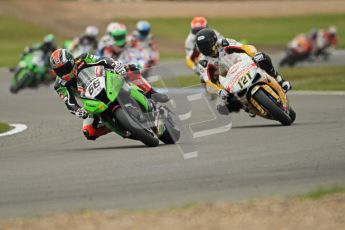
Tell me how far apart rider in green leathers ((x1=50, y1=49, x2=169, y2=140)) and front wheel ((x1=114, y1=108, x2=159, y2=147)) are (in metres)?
0.68

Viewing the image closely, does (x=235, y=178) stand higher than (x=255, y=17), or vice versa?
(x=235, y=178)

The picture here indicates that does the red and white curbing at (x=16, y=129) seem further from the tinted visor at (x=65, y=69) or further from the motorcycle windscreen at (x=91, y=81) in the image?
the motorcycle windscreen at (x=91, y=81)

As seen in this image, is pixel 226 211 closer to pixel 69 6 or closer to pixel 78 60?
pixel 78 60

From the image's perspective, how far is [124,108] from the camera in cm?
1310

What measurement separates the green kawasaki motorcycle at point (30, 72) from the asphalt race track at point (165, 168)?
525 inches

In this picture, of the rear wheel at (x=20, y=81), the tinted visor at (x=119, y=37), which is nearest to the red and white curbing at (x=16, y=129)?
the tinted visor at (x=119, y=37)

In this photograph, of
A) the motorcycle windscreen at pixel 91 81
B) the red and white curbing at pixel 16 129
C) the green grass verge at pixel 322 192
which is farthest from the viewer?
the red and white curbing at pixel 16 129

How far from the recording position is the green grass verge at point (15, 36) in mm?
47178

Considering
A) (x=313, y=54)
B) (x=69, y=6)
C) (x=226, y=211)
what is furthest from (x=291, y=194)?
(x=69, y=6)

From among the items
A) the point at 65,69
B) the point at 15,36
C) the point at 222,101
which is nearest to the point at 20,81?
the point at 222,101

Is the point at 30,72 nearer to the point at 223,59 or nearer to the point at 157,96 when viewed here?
the point at 223,59

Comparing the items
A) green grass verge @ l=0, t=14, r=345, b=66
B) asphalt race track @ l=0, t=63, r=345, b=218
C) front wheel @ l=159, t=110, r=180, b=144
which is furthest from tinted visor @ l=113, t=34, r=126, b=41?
green grass verge @ l=0, t=14, r=345, b=66

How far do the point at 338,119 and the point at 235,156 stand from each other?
181 inches

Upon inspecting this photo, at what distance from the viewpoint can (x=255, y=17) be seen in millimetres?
59938
